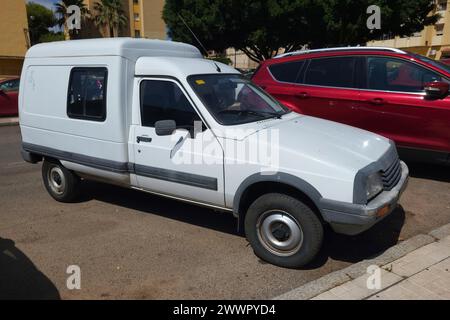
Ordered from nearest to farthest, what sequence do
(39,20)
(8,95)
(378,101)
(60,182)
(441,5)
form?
(60,182)
(378,101)
(8,95)
(441,5)
(39,20)

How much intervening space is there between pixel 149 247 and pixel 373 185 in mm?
2248

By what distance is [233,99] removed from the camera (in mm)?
4273

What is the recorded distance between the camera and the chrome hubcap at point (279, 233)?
140 inches

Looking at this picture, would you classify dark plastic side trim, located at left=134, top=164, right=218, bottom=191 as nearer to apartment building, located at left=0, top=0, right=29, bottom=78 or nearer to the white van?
the white van

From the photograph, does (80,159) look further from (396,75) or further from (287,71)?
(396,75)

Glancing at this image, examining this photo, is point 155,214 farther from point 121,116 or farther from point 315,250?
point 315,250

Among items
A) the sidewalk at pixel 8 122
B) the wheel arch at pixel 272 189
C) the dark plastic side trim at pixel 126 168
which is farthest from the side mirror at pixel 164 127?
the sidewalk at pixel 8 122

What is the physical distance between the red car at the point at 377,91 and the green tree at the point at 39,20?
56543mm

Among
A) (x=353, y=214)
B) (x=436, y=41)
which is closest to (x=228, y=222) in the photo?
(x=353, y=214)

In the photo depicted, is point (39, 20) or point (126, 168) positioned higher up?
point (39, 20)

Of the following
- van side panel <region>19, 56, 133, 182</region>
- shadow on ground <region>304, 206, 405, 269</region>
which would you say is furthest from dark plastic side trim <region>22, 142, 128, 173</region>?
shadow on ground <region>304, 206, 405, 269</region>

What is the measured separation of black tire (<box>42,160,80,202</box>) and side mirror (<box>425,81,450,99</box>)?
4.82 metres

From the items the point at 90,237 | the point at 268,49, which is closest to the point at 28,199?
the point at 90,237

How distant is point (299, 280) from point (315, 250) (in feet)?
0.95
